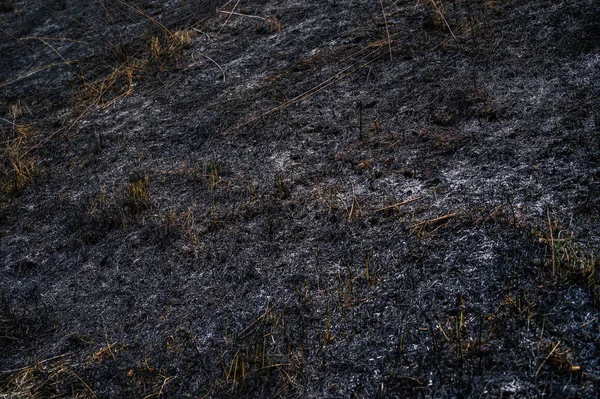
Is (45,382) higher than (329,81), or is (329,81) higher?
(329,81)

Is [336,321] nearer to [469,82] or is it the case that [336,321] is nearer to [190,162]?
[190,162]

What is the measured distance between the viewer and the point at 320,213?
264 cm

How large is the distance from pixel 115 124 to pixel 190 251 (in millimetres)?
1438

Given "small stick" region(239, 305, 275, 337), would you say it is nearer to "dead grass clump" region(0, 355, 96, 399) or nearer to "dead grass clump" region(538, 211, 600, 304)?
"dead grass clump" region(0, 355, 96, 399)

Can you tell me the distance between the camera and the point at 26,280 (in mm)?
2713

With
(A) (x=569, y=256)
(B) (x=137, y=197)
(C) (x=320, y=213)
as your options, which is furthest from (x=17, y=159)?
(A) (x=569, y=256)

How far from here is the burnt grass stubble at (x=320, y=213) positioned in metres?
2.00

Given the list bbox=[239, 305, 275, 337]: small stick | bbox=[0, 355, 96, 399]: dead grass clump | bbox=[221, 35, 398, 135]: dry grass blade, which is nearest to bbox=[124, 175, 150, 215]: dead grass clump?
bbox=[221, 35, 398, 135]: dry grass blade

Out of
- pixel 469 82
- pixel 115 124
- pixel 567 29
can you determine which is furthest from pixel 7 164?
pixel 567 29

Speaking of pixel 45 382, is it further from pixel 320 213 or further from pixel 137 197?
pixel 320 213

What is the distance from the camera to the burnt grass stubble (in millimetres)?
1996

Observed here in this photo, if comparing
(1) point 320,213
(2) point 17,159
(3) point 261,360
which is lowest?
(3) point 261,360

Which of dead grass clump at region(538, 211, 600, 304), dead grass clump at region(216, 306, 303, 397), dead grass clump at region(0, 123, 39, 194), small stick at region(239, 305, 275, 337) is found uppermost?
dead grass clump at region(0, 123, 39, 194)

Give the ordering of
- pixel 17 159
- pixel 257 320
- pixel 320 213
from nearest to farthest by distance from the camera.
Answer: pixel 257 320 < pixel 320 213 < pixel 17 159
